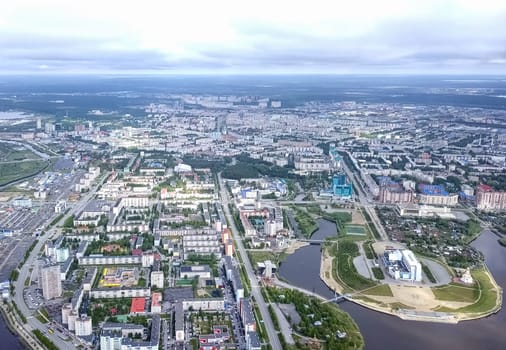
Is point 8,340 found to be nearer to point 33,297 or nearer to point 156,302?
point 33,297

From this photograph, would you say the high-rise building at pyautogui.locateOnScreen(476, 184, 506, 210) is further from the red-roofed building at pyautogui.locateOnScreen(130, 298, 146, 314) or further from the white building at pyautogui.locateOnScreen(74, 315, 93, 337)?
the white building at pyautogui.locateOnScreen(74, 315, 93, 337)

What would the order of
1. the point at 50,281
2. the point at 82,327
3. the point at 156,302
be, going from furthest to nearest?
1. the point at 50,281
2. the point at 156,302
3. the point at 82,327

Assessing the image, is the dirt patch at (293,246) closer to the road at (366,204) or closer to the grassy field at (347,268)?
the grassy field at (347,268)

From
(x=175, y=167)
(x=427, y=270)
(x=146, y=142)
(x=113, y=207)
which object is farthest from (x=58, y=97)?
(x=427, y=270)

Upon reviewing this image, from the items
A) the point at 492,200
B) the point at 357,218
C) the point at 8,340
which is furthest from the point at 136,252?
the point at 492,200

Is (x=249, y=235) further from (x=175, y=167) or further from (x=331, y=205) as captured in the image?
(x=175, y=167)

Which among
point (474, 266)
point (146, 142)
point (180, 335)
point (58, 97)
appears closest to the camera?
point (180, 335)

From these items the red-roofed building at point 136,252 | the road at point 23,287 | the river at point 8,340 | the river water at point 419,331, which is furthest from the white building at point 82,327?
the river water at point 419,331

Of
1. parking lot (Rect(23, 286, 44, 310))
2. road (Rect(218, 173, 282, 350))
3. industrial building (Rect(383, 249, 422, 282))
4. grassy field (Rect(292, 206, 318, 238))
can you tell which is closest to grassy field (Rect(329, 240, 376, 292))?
industrial building (Rect(383, 249, 422, 282))
